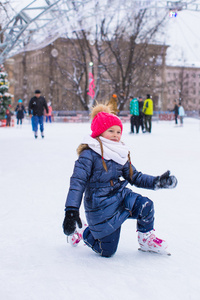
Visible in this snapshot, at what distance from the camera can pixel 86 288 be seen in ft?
6.45

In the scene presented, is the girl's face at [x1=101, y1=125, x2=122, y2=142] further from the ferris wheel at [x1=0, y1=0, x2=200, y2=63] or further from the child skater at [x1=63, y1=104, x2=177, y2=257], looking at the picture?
the ferris wheel at [x1=0, y1=0, x2=200, y2=63]

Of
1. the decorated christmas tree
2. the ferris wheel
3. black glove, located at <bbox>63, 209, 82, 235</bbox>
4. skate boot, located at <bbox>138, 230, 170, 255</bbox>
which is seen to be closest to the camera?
black glove, located at <bbox>63, 209, 82, 235</bbox>

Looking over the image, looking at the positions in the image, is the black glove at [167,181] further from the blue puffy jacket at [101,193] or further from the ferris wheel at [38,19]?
the ferris wheel at [38,19]

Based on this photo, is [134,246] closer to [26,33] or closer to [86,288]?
[86,288]

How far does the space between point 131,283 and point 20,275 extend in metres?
0.62

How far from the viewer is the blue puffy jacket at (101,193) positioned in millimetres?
2326

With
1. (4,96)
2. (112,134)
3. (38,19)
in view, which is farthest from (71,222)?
(4,96)

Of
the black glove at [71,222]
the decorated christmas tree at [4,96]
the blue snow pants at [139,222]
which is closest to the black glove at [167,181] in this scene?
the blue snow pants at [139,222]

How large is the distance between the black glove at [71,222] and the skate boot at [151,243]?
0.54 metres

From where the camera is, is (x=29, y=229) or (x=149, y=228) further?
(x=29, y=229)

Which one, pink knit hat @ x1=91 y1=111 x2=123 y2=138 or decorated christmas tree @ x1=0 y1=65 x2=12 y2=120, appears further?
decorated christmas tree @ x1=0 y1=65 x2=12 y2=120

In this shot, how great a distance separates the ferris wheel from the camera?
10961 mm

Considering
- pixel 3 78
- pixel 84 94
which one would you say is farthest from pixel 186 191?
pixel 84 94

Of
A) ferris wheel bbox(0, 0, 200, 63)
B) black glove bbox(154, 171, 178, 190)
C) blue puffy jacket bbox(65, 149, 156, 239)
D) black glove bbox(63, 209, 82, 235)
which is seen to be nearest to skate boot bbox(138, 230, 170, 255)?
blue puffy jacket bbox(65, 149, 156, 239)
